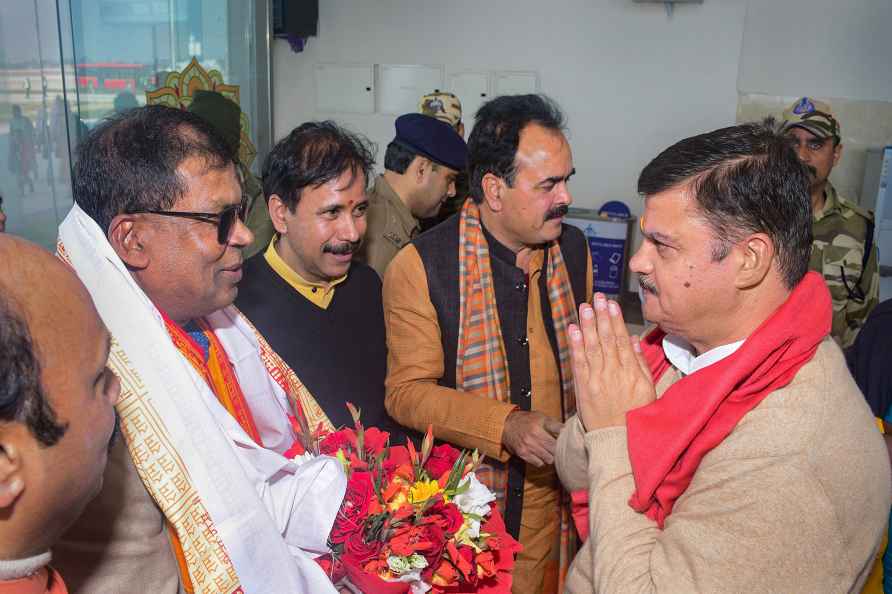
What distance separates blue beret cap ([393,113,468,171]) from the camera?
3.69 m

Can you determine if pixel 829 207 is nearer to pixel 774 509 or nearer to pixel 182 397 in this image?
pixel 774 509

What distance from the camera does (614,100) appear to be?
6109 millimetres

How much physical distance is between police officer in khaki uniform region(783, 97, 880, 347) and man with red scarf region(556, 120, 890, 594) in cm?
265

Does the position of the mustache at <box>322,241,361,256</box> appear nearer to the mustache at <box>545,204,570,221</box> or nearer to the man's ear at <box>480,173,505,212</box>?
the man's ear at <box>480,173,505,212</box>

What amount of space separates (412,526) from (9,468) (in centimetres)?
81

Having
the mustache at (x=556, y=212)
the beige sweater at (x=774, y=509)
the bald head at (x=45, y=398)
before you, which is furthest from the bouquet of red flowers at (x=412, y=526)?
the mustache at (x=556, y=212)

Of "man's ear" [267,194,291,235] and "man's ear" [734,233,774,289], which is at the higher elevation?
"man's ear" [734,233,774,289]

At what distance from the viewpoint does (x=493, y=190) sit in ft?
7.86

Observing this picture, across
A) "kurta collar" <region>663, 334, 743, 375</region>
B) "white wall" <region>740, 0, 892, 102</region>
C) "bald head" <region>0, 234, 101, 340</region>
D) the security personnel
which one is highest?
"white wall" <region>740, 0, 892, 102</region>

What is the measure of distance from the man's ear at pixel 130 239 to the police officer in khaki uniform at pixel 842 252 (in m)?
3.33

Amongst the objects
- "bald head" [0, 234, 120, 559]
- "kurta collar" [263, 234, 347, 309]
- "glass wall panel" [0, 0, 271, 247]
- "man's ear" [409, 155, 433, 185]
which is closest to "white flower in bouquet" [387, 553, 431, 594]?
"bald head" [0, 234, 120, 559]

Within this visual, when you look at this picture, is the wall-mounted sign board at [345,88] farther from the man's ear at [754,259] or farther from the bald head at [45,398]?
the bald head at [45,398]

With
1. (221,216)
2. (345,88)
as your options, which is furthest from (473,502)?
(345,88)

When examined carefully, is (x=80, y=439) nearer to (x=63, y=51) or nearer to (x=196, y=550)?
(x=196, y=550)
